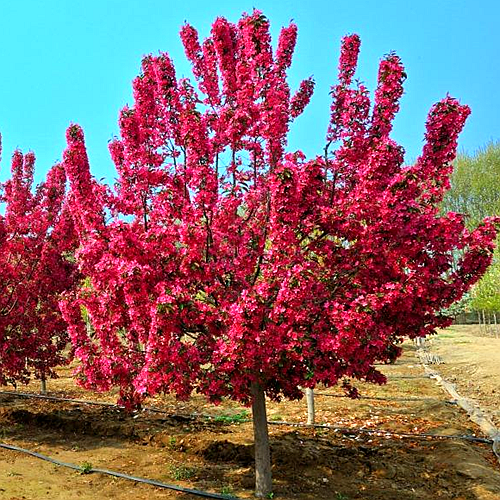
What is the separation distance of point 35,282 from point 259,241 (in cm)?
721

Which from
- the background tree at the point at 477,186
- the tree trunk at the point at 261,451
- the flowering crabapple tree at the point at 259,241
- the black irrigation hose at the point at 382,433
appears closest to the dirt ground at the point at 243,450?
the black irrigation hose at the point at 382,433

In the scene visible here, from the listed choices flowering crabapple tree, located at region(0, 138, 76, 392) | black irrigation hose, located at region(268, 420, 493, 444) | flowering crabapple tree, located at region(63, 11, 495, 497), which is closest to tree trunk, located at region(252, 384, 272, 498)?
flowering crabapple tree, located at region(63, 11, 495, 497)

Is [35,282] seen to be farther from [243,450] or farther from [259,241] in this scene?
[259,241]

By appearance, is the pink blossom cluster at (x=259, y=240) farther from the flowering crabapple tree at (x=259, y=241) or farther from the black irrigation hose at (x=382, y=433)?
the black irrigation hose at (x=382, y=433)

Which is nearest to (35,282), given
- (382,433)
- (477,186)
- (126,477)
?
(126,477)

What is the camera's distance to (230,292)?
6082 mm

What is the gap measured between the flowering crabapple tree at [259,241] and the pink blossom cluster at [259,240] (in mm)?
21

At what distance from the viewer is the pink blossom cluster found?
5520 millimetres

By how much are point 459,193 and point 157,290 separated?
51.3 meters

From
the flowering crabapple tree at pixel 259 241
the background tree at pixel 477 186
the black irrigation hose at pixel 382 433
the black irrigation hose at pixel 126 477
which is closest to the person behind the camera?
the flowering crabapple tree at pixel 259 241

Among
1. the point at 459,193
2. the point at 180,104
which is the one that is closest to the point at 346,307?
the point at 180,104

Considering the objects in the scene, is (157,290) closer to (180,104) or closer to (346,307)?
(346,307)

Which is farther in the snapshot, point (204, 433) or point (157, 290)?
point (204, 433)

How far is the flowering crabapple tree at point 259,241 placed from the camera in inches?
217
